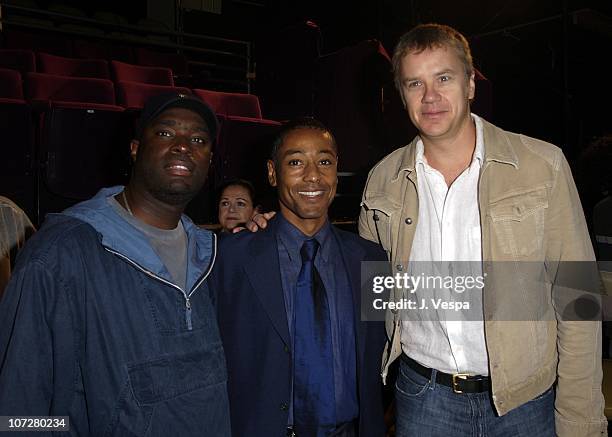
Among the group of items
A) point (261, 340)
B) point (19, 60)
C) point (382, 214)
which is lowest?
point (261, 340)

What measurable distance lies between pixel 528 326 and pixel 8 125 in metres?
4.00

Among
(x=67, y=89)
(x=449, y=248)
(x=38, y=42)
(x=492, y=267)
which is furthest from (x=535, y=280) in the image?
(x=38, y=42)

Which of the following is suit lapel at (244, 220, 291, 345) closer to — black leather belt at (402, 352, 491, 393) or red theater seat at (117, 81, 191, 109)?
black leather belt at (402, 352, 491, 393)

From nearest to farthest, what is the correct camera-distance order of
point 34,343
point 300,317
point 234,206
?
point 34,343, point 300,317, point 234,206

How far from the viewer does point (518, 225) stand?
5.04 feet

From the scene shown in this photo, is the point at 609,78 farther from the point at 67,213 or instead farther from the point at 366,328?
the point at 67,213

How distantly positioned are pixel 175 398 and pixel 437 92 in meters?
1.19

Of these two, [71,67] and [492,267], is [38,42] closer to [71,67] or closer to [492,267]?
[71,67]

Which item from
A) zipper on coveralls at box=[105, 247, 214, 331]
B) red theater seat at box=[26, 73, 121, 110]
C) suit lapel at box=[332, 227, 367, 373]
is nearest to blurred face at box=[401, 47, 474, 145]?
suit lapel at box=[332, 227, 367, 373]

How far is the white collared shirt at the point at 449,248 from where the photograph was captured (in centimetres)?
155

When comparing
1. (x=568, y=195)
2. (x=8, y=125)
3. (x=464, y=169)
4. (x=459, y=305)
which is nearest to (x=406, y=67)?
(x=464, y=169)

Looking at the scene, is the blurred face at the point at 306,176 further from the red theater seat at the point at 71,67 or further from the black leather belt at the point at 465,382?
the red theater seat at the point at 71,67

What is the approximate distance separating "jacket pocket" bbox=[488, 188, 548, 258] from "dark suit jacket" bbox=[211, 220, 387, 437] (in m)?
0.48

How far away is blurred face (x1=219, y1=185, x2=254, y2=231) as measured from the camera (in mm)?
3616
